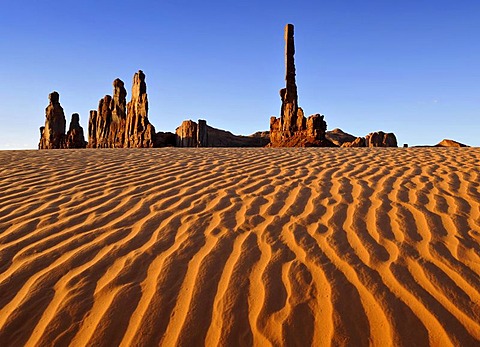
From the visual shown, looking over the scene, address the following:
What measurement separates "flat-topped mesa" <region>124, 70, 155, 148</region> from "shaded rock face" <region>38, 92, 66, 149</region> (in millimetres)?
9578

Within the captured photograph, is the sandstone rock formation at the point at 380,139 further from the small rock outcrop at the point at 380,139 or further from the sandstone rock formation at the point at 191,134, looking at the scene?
the sandstone rock formation at the point at 191,134

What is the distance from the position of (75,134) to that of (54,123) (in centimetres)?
295

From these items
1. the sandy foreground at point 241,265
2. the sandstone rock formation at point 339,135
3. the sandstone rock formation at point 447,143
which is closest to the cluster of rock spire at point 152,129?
the sandstone rock formation at point 447,143

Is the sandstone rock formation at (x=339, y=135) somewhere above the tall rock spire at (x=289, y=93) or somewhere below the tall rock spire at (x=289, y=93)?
below

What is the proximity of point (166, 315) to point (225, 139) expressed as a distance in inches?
1822

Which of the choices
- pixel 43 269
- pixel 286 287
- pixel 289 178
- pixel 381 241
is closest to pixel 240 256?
pixel 286 287

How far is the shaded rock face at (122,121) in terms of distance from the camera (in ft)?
131

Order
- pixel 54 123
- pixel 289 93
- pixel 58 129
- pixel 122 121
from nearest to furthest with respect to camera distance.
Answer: pixel 289 93 → pixel 122 121 → pixel 54 123 → pixel 58 129

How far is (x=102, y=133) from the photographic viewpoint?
47.4 metres

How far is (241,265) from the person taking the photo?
275 centimetres

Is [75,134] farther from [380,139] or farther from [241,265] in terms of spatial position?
[241,265]

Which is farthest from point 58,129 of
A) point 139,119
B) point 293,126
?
point 293,126

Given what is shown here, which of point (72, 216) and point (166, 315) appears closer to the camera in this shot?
point (166, 315)

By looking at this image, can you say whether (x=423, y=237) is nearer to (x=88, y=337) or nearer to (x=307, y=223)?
(x=307, y=223)
